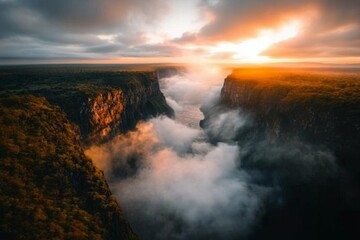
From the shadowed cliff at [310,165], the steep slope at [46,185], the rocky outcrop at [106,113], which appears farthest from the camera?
the rocky outcrop at [106,113]

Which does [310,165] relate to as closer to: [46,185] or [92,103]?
[46,185]

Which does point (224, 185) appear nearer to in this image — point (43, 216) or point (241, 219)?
point (241, 219)

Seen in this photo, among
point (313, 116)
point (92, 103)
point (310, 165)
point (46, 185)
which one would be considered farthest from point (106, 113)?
point (310, 165)

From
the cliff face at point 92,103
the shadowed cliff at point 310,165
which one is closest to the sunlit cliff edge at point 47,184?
the cliff face at point 92,103

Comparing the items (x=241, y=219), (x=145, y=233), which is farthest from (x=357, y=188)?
(x=145, y=233)

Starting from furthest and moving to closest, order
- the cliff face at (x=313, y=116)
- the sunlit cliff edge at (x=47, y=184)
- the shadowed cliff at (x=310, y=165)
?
the cliff face at (x=313, y=116) < the shadowed cliff at (x=310, y=165) < the sunlit cliff edge at (x=47, y=184)

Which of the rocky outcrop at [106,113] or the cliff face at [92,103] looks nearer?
the cliff face at [92,103]

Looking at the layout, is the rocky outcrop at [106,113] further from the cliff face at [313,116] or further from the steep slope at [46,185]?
the cliff face at [313,116]

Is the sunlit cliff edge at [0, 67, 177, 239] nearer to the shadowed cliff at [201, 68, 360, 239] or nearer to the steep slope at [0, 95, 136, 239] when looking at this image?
the steep slope at [0, 95, 136, 239]

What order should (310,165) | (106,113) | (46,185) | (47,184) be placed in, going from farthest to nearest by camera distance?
(106,113) → (310,165) → (47,184) → (46,185)
